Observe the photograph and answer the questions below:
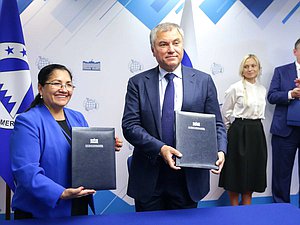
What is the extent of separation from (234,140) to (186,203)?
1.86m

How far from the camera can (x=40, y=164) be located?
1609mm

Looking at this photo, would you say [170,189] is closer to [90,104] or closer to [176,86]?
[176,86]

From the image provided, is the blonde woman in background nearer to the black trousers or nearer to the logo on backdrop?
the black trousers

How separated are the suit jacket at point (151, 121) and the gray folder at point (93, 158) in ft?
0.70

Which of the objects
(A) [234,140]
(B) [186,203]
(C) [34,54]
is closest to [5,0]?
(C) [34,54]

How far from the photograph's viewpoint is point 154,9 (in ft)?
11.8

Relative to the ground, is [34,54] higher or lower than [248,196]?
higher

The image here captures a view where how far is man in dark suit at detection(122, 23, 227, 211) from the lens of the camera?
5.89ft

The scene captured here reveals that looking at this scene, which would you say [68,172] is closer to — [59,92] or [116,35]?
[59,92]

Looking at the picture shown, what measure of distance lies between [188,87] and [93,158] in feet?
2.08

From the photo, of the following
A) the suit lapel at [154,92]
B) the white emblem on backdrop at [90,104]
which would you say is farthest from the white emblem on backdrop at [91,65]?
the suit lapel at [154,92]

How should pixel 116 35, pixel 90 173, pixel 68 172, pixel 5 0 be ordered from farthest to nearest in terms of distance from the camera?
pixel 116 35
pixel 5 0
pixel 68 172
pixel 90 173

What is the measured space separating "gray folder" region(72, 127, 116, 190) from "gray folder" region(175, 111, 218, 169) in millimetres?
314

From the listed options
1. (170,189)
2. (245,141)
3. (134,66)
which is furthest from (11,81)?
(245,141)
